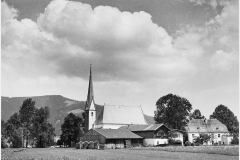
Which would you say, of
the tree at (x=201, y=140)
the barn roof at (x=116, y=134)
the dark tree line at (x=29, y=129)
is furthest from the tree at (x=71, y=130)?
the tree at (x=201, y=140)

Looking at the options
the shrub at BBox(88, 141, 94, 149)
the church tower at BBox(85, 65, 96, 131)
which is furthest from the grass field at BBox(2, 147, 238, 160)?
the church tower at BBox(85, 65, 96, 131)

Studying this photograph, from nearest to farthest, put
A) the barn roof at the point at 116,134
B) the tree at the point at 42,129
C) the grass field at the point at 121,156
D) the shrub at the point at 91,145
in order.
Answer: the grass field at the point at 121,156
the barn roof at the point at 116,134
the shrub at the point at 91,145
the tree at the point at 42,129

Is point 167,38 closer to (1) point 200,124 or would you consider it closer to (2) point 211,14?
(2) point 211,14

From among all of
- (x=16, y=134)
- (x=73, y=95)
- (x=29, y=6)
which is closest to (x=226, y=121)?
(x=16, y=134)

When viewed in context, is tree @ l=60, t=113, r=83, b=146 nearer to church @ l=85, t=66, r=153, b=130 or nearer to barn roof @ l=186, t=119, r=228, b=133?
church @ l=85, t=66, r=153, b=130

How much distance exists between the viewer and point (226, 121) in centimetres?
10312

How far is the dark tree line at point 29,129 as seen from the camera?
78688 mm

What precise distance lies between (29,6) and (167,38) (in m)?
12.1

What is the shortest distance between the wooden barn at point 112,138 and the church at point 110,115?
54.9 ft

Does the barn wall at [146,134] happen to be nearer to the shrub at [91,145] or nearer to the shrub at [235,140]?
the shrub at [91,145]

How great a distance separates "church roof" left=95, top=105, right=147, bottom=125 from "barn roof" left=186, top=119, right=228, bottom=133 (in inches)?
579

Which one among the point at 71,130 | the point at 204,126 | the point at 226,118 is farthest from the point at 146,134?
the point at 226,118

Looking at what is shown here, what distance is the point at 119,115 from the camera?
94.2 metres

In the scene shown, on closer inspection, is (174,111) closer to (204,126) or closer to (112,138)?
(204,126)
